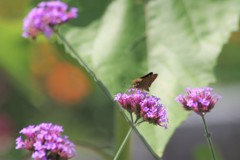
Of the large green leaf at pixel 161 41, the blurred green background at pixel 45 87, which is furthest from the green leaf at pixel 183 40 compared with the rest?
the blurred green background at pixel 45 87

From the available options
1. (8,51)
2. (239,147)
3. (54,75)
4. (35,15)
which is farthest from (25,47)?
(239,147)

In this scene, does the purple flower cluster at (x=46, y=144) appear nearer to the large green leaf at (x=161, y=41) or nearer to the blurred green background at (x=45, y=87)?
the large green leaf at (x=161, y=41)

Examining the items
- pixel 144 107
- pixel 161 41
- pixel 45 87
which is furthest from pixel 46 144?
pixel 45 87

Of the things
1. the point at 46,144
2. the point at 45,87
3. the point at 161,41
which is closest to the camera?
the point at 46,144

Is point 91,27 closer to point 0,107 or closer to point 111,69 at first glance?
point 111,69

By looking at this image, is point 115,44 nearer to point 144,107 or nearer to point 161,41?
point 161,41

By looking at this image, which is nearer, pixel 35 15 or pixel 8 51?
pixel 35 15
